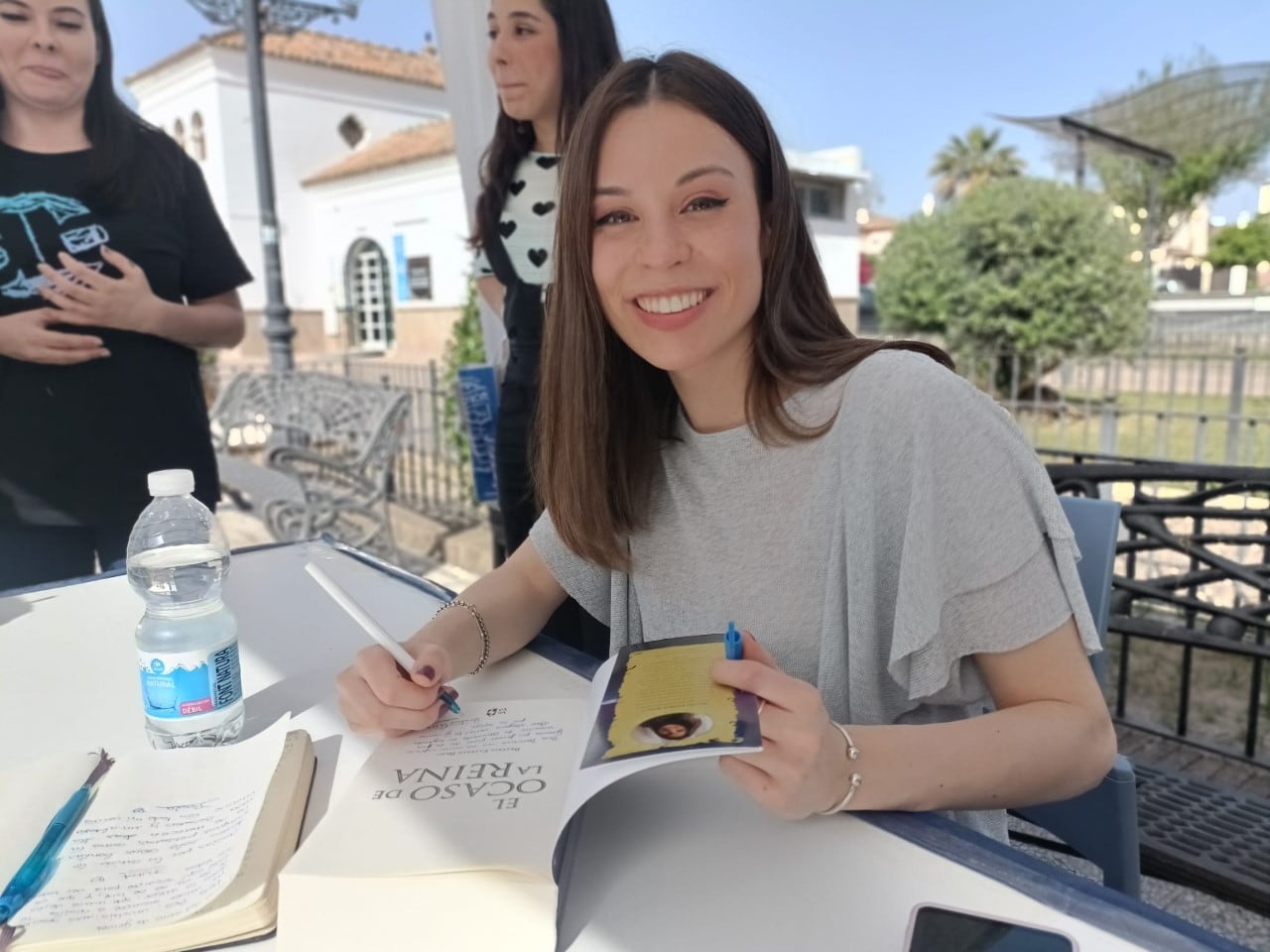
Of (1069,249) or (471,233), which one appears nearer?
(471,233)

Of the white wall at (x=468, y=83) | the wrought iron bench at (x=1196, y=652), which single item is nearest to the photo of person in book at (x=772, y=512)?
the wrought iron bench at (x=1196, y=652)

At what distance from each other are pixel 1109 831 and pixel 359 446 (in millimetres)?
3906

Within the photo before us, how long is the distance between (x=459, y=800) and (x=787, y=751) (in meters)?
0.30

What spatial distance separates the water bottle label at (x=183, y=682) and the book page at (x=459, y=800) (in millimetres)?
202

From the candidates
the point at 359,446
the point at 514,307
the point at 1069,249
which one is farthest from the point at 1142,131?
the point at 514,307

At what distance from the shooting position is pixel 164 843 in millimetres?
809

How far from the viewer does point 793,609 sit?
3.69ft

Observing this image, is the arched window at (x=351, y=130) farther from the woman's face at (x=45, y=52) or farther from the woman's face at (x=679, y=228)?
the woman's face at (x=679, y=228)

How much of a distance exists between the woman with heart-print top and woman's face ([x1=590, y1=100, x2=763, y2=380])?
0.76 metres

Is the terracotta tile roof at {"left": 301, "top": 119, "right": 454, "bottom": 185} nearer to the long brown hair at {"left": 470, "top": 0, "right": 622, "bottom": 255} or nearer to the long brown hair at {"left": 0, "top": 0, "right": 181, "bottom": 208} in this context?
the long brown hair at {"left": 0, "top": 0, "right": 181, "bottom": 208}

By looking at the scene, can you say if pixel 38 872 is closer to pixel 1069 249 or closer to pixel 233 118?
pixel 1069 249

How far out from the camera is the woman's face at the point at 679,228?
3.71 feet

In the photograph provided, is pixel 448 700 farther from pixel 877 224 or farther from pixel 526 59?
pixel 877 224

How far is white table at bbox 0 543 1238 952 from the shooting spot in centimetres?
68
